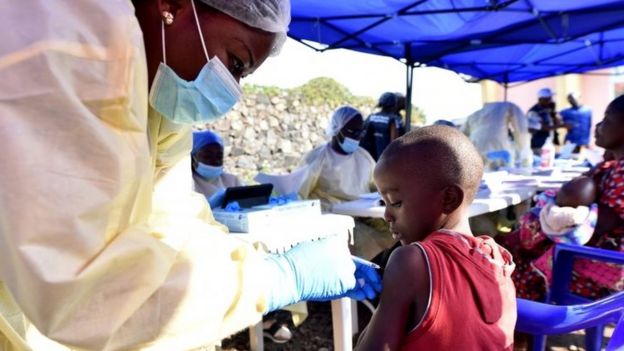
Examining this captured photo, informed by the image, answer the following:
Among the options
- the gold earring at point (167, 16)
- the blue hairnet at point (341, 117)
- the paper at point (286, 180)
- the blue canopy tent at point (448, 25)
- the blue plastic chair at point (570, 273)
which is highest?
the blue canopy tent at point (448, 25)

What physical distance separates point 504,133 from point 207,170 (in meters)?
4.17

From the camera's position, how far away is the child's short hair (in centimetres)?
132

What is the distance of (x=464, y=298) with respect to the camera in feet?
3.88

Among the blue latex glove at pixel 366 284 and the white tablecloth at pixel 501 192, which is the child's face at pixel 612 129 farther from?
the blue latex glove at pixel 366 284

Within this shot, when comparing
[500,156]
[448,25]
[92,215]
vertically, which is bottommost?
[500,156]

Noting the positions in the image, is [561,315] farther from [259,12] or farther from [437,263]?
[259,12]

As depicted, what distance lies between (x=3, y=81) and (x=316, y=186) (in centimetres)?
349

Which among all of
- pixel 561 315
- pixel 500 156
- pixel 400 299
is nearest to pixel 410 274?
pixel 400 299

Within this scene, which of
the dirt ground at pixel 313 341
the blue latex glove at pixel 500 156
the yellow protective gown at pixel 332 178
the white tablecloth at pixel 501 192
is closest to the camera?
the white tablecloth at pixel 501 192

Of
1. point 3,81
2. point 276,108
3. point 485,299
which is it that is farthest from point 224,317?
point 276,108

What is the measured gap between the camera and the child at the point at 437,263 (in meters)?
1.15

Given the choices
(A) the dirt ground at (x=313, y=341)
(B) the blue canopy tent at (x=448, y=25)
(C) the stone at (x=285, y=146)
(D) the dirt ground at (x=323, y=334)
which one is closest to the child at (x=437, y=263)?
(D) the dirt ground at (x=323, y=334)

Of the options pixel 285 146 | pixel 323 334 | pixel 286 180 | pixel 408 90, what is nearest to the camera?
pixel 323 334

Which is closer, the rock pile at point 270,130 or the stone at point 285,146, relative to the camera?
the rock pile at point 270,130
